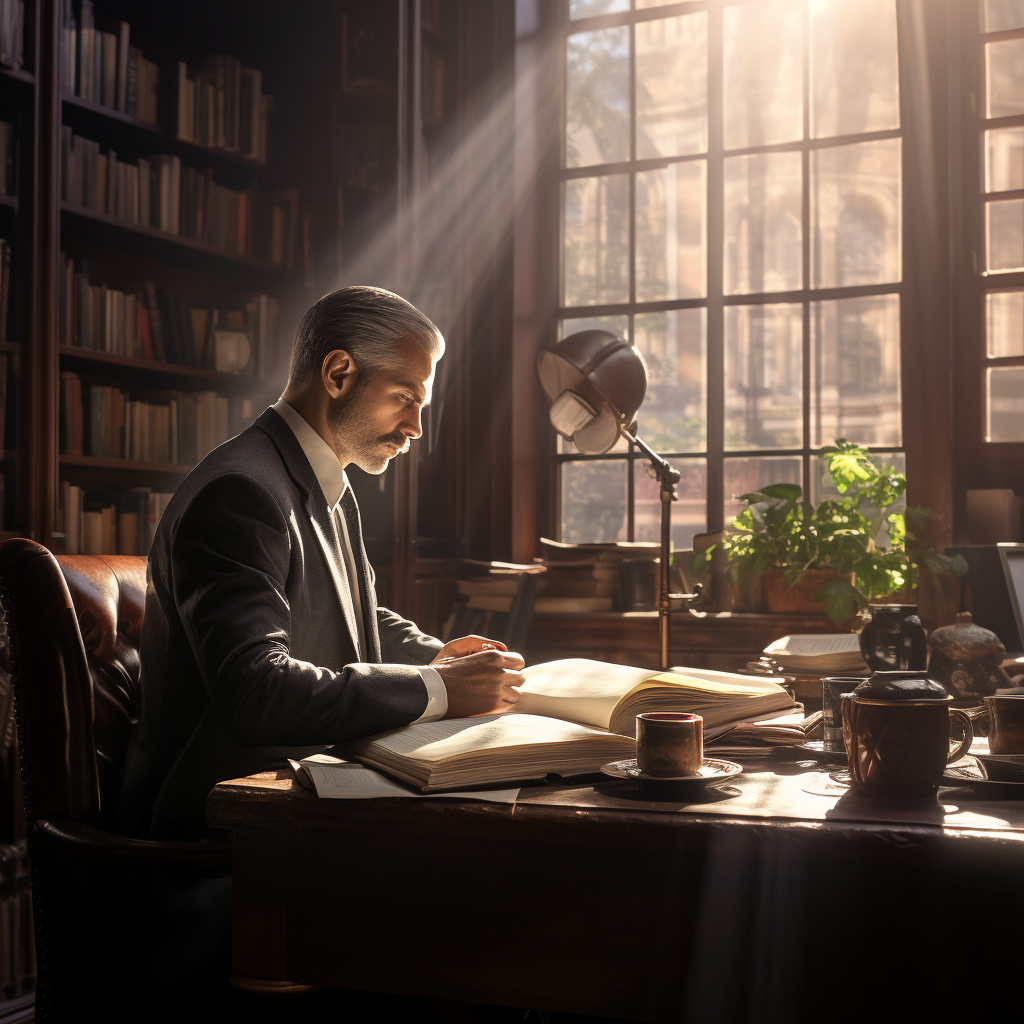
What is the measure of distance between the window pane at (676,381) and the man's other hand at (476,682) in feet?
8.83

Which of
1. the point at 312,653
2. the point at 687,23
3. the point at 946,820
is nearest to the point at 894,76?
the point at 687,23

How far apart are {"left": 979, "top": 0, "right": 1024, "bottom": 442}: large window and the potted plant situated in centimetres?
46

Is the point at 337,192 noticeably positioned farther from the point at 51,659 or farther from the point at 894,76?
the point at 51,659

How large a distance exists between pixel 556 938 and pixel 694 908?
118 mm

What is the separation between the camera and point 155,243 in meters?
3.51

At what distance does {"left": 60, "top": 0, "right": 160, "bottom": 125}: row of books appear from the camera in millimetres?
3117

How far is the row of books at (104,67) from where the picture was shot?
312 centimetres

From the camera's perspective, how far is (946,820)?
855 mm

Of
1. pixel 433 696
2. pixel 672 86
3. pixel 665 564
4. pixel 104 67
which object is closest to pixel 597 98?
pixel 672 86

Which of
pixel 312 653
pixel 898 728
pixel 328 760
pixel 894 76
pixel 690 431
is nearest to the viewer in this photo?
pixel 898 728

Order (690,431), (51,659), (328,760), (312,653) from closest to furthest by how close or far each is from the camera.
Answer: (328,760)
(51,659)
(312,653)
(690,431)

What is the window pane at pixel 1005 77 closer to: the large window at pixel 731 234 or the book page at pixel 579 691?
the large window at pixel 731 234

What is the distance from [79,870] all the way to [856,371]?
3.12 meters

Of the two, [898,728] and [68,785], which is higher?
[898,728]
